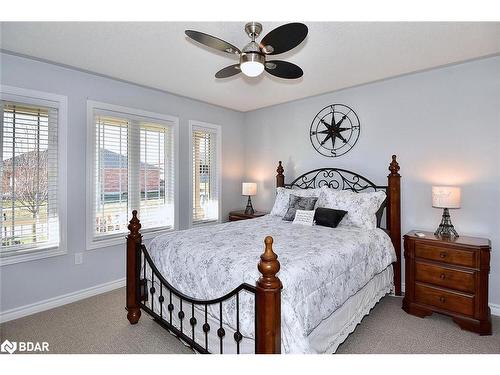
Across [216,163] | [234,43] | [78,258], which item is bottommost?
[78,258]

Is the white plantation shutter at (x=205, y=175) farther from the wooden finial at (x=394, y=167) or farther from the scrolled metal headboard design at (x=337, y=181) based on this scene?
the wooden finial at (x=394, y=167)

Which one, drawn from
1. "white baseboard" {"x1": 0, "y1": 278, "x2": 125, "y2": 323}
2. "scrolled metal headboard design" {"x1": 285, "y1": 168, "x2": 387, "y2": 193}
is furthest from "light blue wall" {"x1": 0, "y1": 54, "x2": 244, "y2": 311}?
"scrolled metal headboard design" {"x1": 285, "y1": 168, "x2": 387, "y2": 193}

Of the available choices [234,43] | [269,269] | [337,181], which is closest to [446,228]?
[337,181]

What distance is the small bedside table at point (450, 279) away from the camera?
239 cm

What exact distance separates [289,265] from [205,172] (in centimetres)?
310

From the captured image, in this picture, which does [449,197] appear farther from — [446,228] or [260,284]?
[260,284]

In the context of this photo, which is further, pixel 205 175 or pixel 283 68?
pixel 205 175

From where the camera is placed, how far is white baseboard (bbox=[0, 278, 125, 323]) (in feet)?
8.74

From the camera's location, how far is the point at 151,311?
2400 millimetres

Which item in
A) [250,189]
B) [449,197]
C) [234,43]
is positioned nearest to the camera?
[234,43]

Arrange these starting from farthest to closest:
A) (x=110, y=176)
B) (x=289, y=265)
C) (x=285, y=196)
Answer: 1. (x=285, y=196)
2. (x=110, y=176)
3. (x=289, y=265)

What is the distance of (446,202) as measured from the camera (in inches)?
106

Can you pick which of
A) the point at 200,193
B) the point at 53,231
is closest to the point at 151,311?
the point at 53,231

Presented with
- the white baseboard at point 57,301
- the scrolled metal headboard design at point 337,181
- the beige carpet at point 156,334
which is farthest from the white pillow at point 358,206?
the white baseboard at point 57,301
